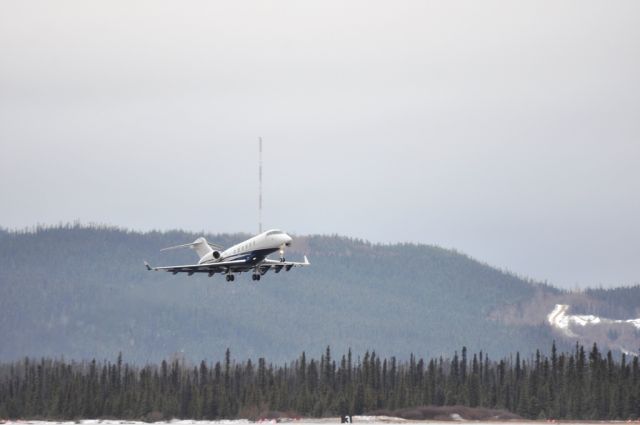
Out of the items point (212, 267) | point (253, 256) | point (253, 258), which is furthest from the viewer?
point (212, 267)

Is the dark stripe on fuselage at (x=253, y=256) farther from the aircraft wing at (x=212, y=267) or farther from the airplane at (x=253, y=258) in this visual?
the aircraft wing at (x=212, y=267)

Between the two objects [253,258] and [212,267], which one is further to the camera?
[212,267]

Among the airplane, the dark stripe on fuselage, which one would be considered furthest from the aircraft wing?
the dark stripe on fuselage

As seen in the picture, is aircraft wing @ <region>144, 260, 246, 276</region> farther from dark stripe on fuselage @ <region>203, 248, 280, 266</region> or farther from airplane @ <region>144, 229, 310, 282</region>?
dark stripe on fuselage @ <region>203, 248, 280, 266</region>

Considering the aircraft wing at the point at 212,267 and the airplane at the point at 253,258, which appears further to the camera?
the aircraft wing at the point at 212,267

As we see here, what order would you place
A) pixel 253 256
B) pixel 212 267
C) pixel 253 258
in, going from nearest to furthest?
1. pixel 253 256
2. pixel 253 258
3. pixel 212 267

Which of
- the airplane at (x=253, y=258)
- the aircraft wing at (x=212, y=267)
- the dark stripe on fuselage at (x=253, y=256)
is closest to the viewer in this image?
the airplane at (x=253, y=258)

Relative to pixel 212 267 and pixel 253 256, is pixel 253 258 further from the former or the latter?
pixel 212 267

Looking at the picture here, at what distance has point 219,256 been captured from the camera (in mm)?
179125

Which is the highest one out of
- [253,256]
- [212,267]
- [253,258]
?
[253,256]

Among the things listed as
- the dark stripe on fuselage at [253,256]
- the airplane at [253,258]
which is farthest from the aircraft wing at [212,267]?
the dark stripe on fuselage at [253,256]

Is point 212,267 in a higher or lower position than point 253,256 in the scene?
lower

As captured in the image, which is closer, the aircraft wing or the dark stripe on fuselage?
the dark stripe on fuselage

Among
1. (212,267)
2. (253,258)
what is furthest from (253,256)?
(212,267)
